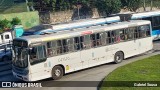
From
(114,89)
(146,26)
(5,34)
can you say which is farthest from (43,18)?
(114,89)

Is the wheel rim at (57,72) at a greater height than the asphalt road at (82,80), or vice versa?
the wheel rim at (57,72)

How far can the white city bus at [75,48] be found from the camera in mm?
16953

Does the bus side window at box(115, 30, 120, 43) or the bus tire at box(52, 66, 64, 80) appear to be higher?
the bus side window at box(115, 30, 120, 43)

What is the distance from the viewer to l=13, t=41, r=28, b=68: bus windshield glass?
663 inches

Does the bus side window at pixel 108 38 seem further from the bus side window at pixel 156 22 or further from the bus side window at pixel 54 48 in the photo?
the bus side window at pixel 156 22

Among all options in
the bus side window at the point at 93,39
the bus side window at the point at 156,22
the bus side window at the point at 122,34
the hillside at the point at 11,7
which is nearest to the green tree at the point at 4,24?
the hillside at the point at 11,7

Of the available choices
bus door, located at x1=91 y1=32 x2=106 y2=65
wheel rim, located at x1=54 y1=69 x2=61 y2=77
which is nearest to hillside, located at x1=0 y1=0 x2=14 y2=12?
bus door, located at x1=91 y1=32 x2=106 y2=65

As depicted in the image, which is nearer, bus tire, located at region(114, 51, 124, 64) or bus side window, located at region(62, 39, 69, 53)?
bus side window, located at region(62, 39, 69, 53)

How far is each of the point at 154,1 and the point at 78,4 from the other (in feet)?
60.7

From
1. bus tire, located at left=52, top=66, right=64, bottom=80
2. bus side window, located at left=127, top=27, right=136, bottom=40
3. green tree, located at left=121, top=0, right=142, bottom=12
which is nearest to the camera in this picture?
bus tire, located at left=52, top=66, right=64, bottom=80

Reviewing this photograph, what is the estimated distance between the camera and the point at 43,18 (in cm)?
5300

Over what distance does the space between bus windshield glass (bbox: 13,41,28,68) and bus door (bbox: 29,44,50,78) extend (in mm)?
342

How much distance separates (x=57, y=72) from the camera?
1817 centimetres

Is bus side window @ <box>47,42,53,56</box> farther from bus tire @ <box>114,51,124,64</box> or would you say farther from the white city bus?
→ bus tire @ <box>114,51,124,64</box>
